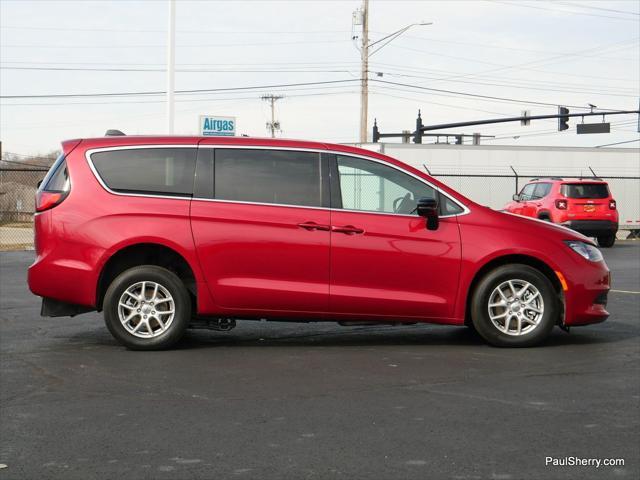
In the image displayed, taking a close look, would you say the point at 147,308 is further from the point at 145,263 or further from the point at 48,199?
the point at 48,199

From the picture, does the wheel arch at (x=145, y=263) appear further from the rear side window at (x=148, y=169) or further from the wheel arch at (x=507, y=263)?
the wheel arch at (x=507, y=263)

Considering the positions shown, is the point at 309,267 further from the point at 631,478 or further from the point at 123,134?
the point at 631,478

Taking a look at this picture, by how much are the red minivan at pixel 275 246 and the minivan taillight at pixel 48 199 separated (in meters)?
0.01

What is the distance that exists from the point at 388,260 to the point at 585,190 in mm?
16175

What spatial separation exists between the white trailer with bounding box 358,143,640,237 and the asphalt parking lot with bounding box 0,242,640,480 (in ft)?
75.6

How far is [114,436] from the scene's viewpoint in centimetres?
498

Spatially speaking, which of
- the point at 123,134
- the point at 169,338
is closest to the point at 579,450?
the point at 169,338

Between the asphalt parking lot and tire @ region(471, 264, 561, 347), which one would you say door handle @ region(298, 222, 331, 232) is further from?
tire @ region(471, 264, 561, 347)

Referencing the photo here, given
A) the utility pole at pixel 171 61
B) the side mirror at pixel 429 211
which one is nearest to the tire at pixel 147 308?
the side mirror at pixel 429 211

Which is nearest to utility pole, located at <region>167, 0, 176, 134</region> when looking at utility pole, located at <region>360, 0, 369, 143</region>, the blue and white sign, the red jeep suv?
the blue and white sign

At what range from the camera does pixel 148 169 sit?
7762 mm

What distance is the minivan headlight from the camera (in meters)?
8.03

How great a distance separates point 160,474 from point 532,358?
399 cm

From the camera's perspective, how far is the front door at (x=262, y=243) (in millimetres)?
7605
